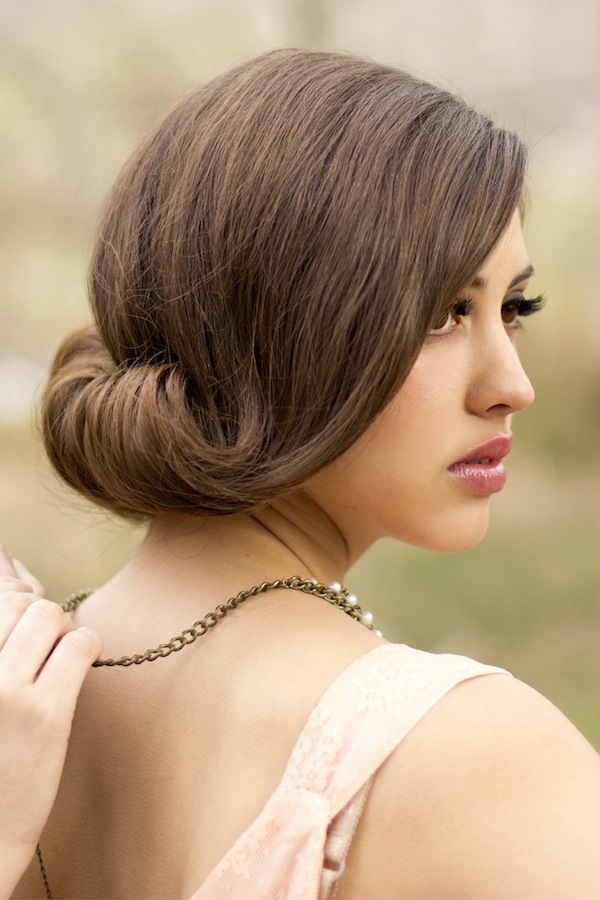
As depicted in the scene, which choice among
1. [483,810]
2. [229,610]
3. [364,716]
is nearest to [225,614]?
[229,610]

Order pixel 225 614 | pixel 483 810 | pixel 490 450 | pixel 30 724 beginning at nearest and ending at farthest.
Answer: pixel 483 810 → pixel 30 724 → pixel 225 614 → pixel 490 450

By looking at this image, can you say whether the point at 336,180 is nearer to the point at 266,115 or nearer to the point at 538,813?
the point at 266,115

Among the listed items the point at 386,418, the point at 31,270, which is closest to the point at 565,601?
the point at 31,270

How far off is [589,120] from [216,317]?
14.4ft

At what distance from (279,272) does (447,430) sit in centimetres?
30

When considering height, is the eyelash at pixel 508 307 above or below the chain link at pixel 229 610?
above

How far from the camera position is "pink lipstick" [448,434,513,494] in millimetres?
1271

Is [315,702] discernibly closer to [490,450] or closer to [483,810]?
[483,810]

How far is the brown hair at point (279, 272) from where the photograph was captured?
108 cm

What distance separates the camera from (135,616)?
1165 millimetres

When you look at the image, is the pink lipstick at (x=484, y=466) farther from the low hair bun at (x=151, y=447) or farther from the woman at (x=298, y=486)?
the low hair bun at (x=151, y=447)

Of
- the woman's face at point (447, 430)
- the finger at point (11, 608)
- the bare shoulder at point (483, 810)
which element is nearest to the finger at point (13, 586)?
the finger at point (11, 608)

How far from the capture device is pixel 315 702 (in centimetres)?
95

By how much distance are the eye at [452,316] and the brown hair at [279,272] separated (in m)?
0.06
